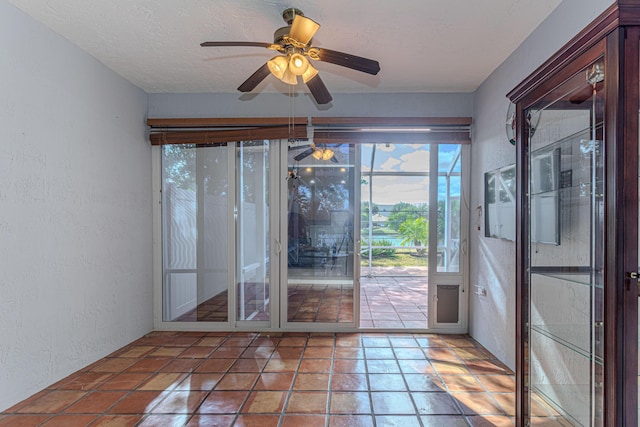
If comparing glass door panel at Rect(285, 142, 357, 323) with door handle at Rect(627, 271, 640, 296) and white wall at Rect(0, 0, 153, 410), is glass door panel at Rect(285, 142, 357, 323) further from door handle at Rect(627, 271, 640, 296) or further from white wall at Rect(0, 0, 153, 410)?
door handle at Rect(627, 271, 640, 296)

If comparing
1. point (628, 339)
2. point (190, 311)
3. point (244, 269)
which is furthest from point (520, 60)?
point (190, 311)

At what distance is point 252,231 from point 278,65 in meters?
1.97

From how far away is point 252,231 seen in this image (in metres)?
3.55

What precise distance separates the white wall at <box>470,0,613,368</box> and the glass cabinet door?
0.82 m

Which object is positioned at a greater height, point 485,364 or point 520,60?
point 520,60

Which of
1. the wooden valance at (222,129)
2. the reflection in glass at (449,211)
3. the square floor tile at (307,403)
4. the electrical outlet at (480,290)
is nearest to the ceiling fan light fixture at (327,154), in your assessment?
the wooden valance at (222,129)

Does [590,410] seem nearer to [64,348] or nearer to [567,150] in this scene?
[567,150]

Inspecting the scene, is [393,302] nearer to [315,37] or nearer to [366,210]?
[366,210]

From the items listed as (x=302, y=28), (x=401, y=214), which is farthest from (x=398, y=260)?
(x=302, y=28)

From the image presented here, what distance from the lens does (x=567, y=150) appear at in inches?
61.2

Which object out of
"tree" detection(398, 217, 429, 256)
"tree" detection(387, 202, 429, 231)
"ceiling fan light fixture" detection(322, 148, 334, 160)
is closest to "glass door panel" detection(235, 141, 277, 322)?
"ceiling fan light fixture" detection(322, 148, 334, 160)

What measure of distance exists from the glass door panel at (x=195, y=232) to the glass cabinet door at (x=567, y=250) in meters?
2.81

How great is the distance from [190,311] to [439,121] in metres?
3.31

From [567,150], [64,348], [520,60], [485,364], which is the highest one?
[520,60]
